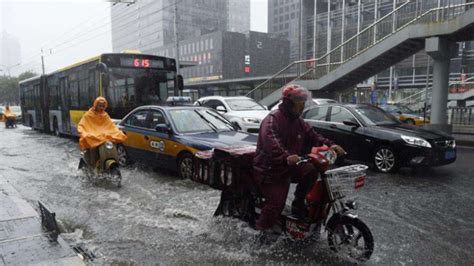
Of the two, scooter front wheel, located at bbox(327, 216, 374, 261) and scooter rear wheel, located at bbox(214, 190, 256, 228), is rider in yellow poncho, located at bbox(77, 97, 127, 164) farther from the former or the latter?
scooter front wheel, located at bbox(327, 216, 374, 261)

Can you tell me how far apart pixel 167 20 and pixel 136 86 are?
84750 mm

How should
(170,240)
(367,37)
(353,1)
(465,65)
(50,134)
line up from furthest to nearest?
(353,1) < (465,65) < (50,134) < (367,37) < (170,240)

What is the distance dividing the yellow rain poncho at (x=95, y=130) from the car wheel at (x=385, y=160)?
516cm

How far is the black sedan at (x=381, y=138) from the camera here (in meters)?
7.82

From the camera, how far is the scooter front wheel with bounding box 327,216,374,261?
3779 millimetres

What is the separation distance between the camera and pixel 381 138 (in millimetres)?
A: 8227

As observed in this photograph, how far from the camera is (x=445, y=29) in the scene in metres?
13.0

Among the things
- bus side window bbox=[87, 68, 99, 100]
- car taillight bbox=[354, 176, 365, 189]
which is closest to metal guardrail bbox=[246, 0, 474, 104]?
bus side window bbox=[87, 68, 99, 100]

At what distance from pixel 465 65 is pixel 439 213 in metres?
50.4

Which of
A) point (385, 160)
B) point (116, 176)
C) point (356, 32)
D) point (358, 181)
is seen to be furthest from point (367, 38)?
point (356, 32)

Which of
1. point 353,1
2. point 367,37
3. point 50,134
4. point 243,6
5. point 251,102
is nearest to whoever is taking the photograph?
point 251,102

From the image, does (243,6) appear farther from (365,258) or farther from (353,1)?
(365,258)

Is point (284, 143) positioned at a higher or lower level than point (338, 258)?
higher

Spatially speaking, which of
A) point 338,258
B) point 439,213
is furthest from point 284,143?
point 439,213
